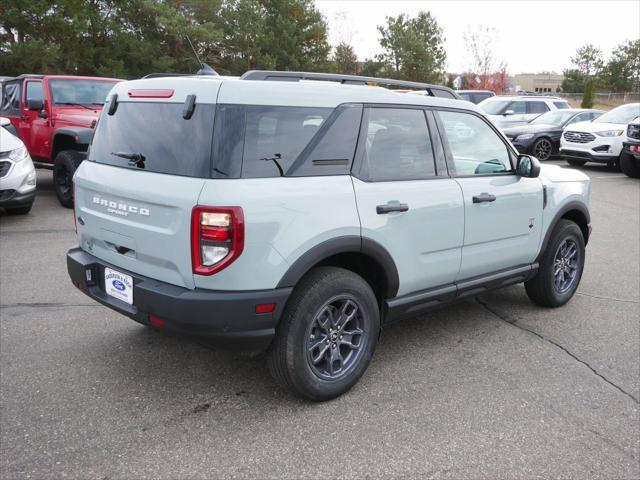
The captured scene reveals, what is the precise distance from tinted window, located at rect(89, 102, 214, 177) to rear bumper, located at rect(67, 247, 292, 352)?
0.60 meters

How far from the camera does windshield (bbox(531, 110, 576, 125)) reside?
16.8 meters

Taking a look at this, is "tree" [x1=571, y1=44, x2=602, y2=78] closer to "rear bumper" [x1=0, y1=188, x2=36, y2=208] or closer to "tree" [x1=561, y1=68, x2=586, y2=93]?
"tree" [x1=561, y1=68, x2=586, y2=93]

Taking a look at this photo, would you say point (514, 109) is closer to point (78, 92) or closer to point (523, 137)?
point (523, 137)

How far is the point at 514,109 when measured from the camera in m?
17.9

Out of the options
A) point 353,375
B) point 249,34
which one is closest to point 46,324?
point 353,375

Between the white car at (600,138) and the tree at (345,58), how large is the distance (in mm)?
33219

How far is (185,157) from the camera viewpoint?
296cm

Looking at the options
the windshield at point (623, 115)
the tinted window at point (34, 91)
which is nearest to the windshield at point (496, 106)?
the windshield at point (623, 115)

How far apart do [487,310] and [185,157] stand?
3059mm

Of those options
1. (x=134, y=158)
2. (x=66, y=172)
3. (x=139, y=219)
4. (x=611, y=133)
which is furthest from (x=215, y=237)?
(x=611, y=133)

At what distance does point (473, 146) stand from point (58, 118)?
7188 millimetres

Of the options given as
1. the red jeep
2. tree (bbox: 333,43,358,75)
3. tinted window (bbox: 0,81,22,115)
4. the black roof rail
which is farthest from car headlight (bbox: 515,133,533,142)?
tree (bbox: 333,43,358,75)

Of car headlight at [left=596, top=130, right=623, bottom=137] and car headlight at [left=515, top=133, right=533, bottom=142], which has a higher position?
car headlight at [left=596, top=130, right=623, bottom=137]

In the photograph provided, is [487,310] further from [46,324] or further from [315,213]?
[46,324]
